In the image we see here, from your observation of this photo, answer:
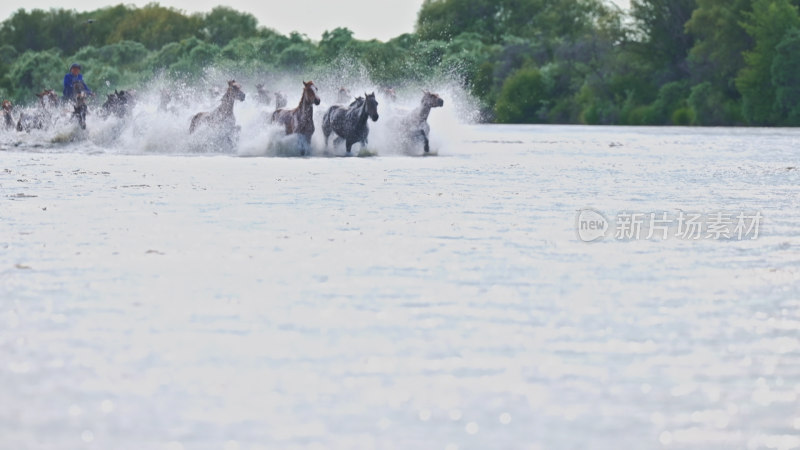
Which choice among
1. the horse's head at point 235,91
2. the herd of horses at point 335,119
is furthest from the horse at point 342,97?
the horse's head at point 235,91

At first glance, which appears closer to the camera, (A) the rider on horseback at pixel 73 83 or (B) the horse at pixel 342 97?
(A) the rider on horseback at pixel 73 83

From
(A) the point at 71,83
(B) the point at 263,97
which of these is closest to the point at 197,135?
(A) the point at 71,83

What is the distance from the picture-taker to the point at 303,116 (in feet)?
106

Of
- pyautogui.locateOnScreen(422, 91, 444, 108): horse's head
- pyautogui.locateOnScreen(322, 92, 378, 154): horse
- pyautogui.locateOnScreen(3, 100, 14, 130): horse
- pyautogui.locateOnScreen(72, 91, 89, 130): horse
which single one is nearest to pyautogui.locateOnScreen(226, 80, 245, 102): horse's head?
pyautogui.locateOnScreen(322, 92, 378, 154): horse

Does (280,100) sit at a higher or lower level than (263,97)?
higher

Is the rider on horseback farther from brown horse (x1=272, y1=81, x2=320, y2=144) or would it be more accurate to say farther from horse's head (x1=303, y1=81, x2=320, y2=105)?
horse's head (x1=303, y1=81, x2=320, y2=105)

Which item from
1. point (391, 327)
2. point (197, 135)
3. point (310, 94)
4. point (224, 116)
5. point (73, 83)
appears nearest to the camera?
point (391, 327)

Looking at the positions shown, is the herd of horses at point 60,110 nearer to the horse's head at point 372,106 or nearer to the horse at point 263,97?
the horse at point 263,97

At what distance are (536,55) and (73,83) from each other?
76.4m

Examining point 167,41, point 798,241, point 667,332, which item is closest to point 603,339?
point 667,332

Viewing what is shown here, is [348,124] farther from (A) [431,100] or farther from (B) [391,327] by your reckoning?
(B) [391,327]

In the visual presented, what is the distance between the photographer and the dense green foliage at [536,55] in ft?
260

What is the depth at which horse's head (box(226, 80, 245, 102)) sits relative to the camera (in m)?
33.3

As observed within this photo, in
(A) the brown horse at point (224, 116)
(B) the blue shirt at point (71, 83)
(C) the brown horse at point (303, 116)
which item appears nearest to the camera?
(C) the brown horse at point (303, 116)
